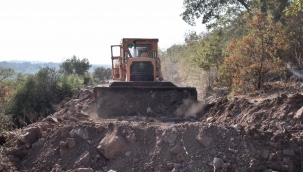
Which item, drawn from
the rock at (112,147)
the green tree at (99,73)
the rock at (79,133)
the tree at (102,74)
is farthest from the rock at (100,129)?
the green tree at (99,73)

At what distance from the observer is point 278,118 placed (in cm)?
591

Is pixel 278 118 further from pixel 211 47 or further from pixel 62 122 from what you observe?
pixel 211 47

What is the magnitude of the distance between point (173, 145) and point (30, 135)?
2.86 metres

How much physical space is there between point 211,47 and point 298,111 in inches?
331

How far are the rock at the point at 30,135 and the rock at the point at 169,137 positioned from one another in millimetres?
2587

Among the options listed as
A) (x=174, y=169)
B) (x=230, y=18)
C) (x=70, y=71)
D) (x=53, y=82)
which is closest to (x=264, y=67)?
(x=174, y=169)

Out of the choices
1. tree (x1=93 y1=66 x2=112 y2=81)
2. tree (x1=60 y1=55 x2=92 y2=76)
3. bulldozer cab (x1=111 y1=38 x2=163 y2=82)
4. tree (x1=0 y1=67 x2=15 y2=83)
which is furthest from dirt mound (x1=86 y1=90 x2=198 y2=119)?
tree (x1=93 y1=66 x2=112 y2=81)

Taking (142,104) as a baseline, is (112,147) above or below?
below

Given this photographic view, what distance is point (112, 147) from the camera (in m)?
5.67

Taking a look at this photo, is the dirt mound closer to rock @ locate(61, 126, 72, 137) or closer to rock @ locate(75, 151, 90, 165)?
rock @ locate(61, 126, 72, 137)

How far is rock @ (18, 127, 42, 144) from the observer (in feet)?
20.2

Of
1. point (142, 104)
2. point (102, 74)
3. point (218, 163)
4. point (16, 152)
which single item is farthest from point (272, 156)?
point (102, 74)

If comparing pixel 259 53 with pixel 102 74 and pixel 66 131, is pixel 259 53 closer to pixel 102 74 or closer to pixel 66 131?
pixel 66 131

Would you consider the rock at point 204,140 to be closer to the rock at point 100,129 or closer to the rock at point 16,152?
the rock at point 100,129
